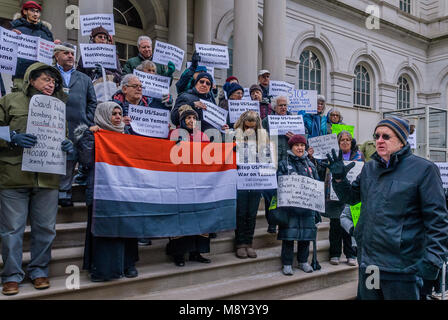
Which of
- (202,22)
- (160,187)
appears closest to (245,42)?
(202,22)

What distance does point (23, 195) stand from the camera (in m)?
3.50

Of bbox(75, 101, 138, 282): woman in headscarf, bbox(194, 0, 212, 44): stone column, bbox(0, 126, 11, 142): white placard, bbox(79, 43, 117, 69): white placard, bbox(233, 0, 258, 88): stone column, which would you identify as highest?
bbox(194, 0, 212, 44): stone column

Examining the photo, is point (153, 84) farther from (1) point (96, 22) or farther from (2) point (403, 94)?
(2) point (403, 94)

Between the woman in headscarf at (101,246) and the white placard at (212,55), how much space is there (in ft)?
9.13

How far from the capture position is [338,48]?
16.3m

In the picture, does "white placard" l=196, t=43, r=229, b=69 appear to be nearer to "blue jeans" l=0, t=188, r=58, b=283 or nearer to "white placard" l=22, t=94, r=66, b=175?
"white placard" l=22, t=94, r=66, b=175

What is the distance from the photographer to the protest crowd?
2918mm

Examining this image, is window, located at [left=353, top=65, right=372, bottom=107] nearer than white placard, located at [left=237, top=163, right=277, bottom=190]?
No

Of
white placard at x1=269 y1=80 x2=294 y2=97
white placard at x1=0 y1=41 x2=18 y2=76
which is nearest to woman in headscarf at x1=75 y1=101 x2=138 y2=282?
white placard at x1=0 y1=41 x2=18 y2=76

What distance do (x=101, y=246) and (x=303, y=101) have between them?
15.5 ft

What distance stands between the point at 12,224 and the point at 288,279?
10.2 feet

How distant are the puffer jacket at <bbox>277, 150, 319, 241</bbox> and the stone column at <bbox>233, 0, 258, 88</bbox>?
4235 millimetres
